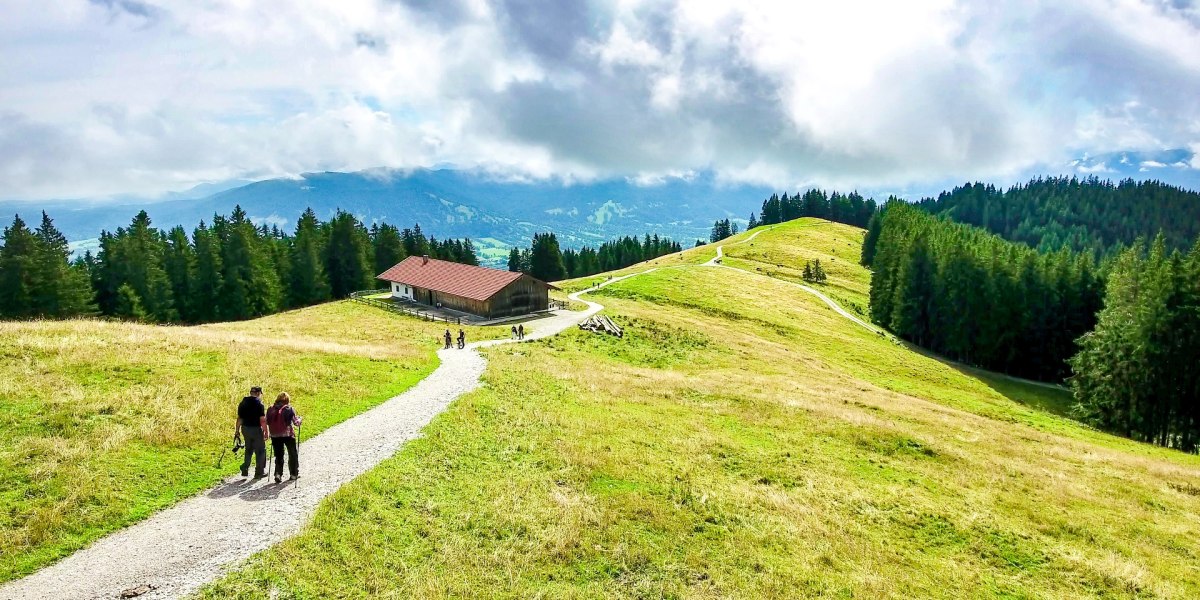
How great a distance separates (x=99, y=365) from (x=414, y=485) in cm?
1535

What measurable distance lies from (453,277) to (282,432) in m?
53.5

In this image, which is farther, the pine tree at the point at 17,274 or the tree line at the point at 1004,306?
the tree line at the point at 1004,306

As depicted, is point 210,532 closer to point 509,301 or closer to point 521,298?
point 509,301

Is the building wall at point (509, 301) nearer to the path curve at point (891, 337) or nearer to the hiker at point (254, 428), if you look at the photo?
the hiker at point (254, 428)

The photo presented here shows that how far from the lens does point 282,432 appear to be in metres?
16.7

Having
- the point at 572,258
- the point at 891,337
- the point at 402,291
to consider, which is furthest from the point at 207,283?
the point at 891,337

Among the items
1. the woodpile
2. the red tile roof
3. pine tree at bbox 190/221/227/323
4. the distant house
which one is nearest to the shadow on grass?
the woodpile

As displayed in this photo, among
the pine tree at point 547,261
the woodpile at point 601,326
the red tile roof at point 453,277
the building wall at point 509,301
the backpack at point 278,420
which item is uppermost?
the pine tree at point 547,261

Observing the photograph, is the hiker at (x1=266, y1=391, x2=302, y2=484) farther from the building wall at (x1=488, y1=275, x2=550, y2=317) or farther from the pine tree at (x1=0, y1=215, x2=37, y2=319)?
the pine tree at (x1=0, y1=215, x2=37, y2=319)

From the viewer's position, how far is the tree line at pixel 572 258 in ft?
443

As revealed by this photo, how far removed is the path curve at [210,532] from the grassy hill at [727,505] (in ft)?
2.55

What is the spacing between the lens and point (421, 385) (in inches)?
1174

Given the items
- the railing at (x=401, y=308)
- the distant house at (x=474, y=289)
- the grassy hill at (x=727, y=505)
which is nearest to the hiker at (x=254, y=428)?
the grassy hill at (x=727, y=505)

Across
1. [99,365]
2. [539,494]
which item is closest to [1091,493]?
[539,494]
